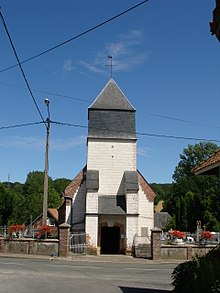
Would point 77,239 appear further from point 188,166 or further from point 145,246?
point 188,166

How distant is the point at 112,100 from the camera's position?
3819 cm

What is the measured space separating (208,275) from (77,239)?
25163 millimetres

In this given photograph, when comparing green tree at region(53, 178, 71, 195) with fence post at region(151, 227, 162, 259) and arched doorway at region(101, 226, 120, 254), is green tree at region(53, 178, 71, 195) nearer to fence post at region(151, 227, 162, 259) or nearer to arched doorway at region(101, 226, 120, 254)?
arched doorway at region(101, 226, 120, 254)

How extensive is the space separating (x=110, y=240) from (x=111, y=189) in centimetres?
428

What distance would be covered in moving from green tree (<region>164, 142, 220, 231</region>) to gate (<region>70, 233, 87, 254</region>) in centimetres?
2348

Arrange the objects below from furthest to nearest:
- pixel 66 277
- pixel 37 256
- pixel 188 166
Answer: pixel 188 166, pixel 37 256, pixel 66 277

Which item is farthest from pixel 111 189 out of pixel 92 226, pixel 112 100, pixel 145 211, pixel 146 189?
pixel 112 100

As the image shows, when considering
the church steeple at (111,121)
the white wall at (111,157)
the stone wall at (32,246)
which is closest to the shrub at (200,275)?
the stone wall at (32,246)

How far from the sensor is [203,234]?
97.1 ft

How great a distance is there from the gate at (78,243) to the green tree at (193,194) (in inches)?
924

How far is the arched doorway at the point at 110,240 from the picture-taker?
115 feet

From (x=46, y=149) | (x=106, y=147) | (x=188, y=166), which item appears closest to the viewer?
(x=46, y=149)

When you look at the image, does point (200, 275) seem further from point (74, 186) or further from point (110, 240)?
point (74, 186)

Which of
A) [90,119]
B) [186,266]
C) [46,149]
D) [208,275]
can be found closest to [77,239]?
[46,149]
